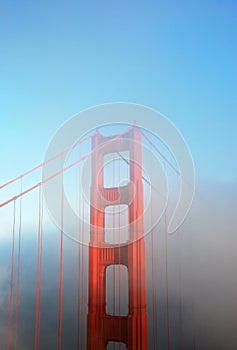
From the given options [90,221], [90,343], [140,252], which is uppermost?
[90,221]

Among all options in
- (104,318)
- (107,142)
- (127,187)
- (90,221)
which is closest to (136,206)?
(127,187)

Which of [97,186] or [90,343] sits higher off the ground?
[97,186]

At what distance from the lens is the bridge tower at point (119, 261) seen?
9.46ft

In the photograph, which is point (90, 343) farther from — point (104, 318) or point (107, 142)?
point (107, 142)

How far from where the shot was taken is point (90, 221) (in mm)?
3104

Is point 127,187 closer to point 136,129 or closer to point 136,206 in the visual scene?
point 136,206

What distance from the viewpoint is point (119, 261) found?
3.01 meters

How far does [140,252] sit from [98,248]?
33 cm

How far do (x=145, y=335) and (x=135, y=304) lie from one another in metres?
0.22

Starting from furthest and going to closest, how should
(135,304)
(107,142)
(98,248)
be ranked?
(107,142) → (98,248) → (135,304)

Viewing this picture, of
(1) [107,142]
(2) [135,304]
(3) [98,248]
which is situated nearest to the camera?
(2) [135,304]

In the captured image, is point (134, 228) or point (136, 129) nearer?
point (134, 228)

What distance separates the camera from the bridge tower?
2883 mm

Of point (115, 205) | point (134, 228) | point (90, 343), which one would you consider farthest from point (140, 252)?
point (90, 343)
